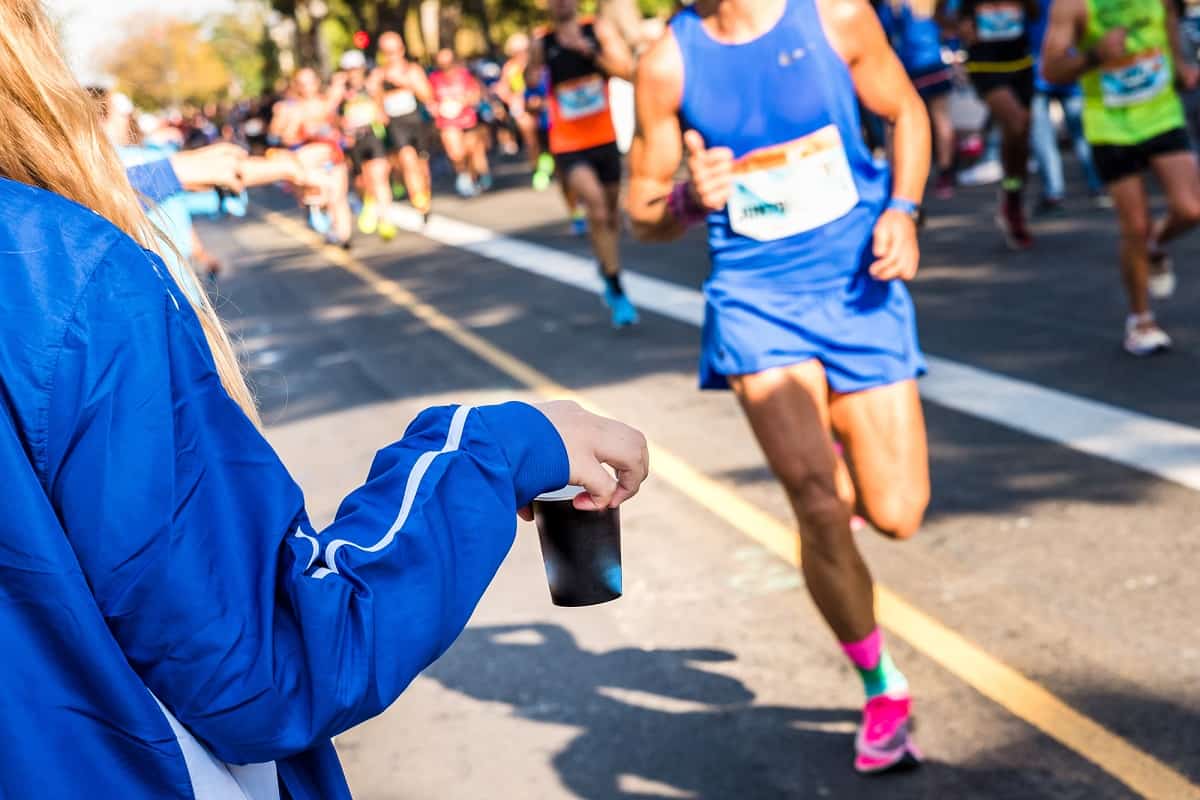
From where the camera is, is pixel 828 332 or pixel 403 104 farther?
pixel 403 104

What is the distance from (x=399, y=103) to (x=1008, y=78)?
403 inches

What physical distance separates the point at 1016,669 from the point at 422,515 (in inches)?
115

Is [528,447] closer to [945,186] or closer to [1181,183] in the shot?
[1181,183]

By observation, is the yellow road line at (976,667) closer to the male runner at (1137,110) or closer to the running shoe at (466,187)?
the male runner at (1137,110)

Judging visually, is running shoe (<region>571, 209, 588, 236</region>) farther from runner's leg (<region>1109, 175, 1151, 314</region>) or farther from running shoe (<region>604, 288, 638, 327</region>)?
runner's leg (<region>1109, 175, 1151, 314</region>)

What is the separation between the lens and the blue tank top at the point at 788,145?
371 cm

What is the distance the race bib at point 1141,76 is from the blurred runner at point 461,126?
46.6 ft

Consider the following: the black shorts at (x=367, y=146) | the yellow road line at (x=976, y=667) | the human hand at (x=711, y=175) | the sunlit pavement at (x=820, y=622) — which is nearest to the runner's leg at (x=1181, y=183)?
the sunlit pavement at (x=820, y=622)

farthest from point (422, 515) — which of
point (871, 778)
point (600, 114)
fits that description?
point (600, 114)

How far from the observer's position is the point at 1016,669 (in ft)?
12.7

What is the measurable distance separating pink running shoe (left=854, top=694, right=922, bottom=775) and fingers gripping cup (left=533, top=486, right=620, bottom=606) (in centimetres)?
197

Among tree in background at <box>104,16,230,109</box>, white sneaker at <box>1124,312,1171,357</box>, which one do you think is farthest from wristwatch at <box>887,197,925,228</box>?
tree in background at <box>104,16,230,109</box>

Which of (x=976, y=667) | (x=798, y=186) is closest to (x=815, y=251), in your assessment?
(x=798, y=186)

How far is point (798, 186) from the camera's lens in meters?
3.75
